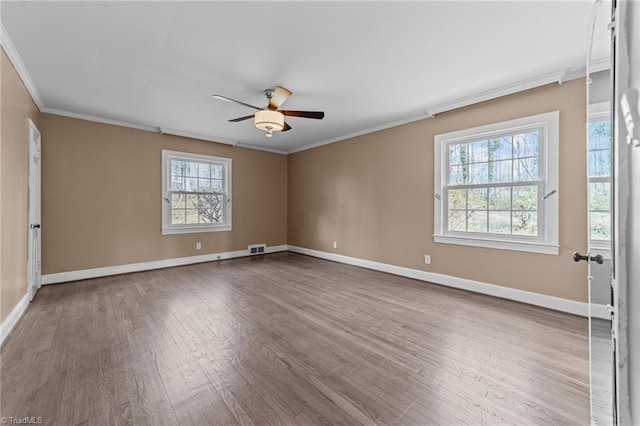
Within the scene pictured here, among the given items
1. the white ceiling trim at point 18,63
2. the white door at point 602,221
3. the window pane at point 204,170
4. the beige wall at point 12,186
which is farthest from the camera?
the window pane at point 204,170

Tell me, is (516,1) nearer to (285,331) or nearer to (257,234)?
(285,331)

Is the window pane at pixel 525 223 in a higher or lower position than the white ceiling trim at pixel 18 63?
lower

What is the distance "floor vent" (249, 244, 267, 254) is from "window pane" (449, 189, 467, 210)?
406cm

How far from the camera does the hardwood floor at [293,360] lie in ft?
4.77

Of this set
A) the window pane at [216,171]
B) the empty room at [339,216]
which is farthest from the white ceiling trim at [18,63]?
the window pane at [216,171]

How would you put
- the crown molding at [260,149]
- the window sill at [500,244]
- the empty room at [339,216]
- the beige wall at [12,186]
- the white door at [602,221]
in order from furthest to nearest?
the crown molding at [260,149] → the window sill at [500,244] → the beige wall at [12,186] → the empty room at [339,216] → the white door at [602,221]

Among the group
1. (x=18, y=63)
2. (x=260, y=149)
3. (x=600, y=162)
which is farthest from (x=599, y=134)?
(x=260, y=149)

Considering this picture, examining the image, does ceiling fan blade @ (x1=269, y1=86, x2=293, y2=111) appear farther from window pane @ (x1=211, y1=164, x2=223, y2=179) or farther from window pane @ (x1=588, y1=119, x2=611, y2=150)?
window pane @ (x1=211, y1=164, x2=223, y2=179)

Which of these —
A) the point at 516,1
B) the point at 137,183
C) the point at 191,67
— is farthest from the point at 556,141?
the point at 137,183

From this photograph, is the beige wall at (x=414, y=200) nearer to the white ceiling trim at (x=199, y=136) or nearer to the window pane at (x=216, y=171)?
the white ceiling trim at (x=199, y=136)

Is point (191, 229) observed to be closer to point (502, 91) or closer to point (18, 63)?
point (18, 63)

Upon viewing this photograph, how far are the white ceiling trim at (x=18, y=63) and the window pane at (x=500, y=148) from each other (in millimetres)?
4851

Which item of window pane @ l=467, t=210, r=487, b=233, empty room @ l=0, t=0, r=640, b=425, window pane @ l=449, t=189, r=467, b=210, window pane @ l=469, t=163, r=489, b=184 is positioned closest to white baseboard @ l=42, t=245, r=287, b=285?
empty room @ l=0, t=0, r=640, b=425

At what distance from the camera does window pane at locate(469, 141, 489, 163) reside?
3.43 m
